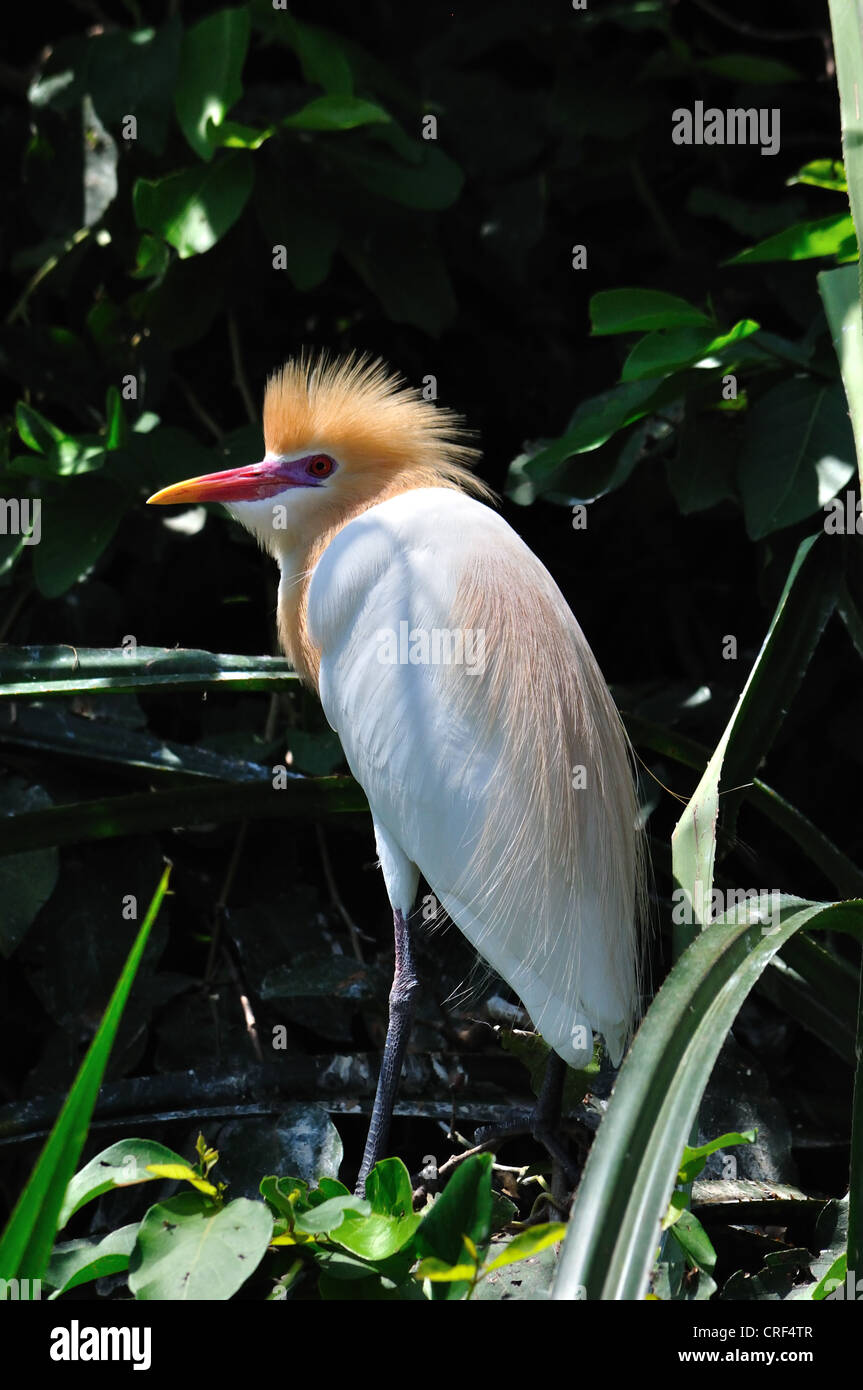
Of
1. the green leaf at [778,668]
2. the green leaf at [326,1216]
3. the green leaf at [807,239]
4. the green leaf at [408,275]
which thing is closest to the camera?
the green leaf at [326,1216]

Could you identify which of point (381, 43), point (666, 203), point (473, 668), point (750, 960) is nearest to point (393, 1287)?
point (750, 960)

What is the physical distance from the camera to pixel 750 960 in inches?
31.9

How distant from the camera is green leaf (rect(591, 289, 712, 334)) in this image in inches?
54.9

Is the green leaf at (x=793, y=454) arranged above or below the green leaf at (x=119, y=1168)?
above

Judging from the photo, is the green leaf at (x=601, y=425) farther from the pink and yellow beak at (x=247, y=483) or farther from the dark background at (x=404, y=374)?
the pink and yellow beak at (x=247, y=483)

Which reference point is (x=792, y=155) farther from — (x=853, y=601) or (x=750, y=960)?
(x=750, y=960)

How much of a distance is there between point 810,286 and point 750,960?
4.28ft

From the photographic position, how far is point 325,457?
1.53m

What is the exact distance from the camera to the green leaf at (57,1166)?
66cm

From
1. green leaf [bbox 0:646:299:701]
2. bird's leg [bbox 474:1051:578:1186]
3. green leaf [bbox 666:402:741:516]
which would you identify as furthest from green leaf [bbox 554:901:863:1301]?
green leaf [bbox 666:402:741:516]

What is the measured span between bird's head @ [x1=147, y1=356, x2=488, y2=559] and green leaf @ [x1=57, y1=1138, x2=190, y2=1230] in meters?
0.78

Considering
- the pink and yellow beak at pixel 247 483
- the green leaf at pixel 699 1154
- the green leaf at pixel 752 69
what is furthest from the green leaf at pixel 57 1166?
the green leaf at pixel 752 69

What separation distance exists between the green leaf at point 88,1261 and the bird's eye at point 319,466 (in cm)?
88

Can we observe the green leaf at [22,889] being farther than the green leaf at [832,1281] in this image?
Yes
